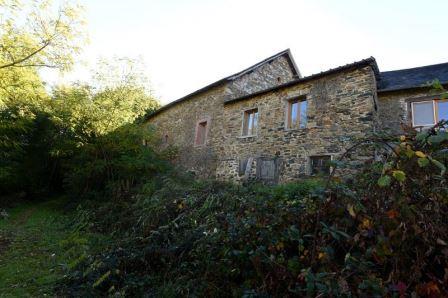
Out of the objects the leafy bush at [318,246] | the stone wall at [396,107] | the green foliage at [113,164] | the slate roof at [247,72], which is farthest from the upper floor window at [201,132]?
the leafy bush at [318,246]

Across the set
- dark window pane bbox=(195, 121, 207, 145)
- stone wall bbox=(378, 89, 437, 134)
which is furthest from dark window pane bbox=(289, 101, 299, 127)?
dark window pane bbox=(195, 121, 207, 145)

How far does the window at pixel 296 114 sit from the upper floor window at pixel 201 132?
4606mm

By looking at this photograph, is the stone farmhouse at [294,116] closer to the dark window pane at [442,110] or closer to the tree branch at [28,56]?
the dark window pane at [442,110]

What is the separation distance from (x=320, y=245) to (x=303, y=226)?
34 cm

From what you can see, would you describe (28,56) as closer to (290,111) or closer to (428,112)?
(290,111)

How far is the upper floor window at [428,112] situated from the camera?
9867mm

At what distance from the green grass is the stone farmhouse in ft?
19.1

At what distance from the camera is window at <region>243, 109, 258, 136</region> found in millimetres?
11711

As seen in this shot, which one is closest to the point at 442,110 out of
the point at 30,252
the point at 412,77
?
the point at 412,77

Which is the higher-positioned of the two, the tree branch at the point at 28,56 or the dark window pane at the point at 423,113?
the dark window pane at the point at 423,113

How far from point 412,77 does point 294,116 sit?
542cm

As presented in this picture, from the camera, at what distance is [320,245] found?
8.36 ft

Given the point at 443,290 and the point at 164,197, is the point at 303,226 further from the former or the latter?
the point at 164,197

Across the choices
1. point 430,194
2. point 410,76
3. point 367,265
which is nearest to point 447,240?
point 430,194
